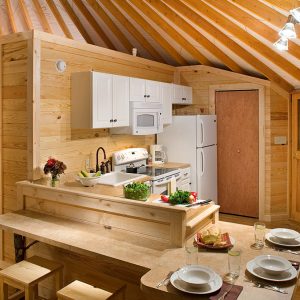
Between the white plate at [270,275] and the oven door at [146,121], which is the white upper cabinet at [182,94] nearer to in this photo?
Result: the oven door at [146,121]

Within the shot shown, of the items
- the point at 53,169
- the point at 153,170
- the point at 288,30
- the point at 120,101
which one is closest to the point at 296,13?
the point at 288,30

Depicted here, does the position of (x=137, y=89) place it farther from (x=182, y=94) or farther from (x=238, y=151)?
(x=238, y=151)

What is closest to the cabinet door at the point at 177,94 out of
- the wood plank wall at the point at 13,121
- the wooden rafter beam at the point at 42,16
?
the wooden rafter beam at the point at 42,16

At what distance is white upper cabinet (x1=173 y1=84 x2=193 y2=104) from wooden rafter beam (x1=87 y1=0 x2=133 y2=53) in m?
1.02

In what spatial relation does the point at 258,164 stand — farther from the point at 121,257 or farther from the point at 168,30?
the point at 121,257

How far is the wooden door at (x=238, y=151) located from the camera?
6.17 m

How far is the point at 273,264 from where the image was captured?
89.6 inches

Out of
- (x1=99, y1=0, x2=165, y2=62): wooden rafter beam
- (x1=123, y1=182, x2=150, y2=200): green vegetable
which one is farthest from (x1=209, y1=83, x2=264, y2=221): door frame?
(x1=123, y1=182, x2=150, y2=200): green vegetable

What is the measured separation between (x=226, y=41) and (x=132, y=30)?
4.87 ft

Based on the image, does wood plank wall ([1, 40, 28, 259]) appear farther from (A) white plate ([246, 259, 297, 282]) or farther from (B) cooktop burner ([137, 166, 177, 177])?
(A) white plate ([246, 259, 297, 282])

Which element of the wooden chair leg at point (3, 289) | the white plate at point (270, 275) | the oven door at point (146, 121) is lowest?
the wooden chair leg at point (3, 289)

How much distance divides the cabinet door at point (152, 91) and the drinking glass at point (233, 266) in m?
3.27

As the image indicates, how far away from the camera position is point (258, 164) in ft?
20.1

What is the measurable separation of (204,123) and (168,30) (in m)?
1.58
